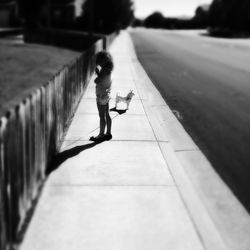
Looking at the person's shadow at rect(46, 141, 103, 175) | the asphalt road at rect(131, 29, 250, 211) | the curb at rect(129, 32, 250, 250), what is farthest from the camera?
the asphalt road at rect(131, 29, 250, 211)

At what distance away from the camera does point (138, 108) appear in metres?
10.8

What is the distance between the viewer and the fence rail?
3744 millimetres

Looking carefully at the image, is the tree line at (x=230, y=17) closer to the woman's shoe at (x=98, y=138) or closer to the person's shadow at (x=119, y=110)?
the person's shadow at (x=119, y=110)

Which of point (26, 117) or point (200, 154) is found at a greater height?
point (26, 117)

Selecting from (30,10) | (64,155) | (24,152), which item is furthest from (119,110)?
(30,10)

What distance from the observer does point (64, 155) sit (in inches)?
265

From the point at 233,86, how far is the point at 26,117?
12079 mm

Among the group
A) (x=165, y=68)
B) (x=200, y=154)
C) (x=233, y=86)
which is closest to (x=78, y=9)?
(x=165, y=68)

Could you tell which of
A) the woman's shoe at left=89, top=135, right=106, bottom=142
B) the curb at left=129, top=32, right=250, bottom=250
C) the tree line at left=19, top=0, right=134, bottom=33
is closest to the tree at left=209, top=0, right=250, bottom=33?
the tree line at left=19, top=0, right=134, bottom=33

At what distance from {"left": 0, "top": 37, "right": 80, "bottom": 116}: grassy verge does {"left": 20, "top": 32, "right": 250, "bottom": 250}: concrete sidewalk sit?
12.2 ft

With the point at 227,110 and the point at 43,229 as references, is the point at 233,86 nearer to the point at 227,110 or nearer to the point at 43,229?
the point at 227,110

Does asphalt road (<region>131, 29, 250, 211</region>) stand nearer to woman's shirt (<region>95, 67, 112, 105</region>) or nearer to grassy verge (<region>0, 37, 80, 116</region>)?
woman's shirt (<region>95, 67, 112, 105</region>)

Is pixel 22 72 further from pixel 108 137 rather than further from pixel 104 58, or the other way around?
pixel 104 58

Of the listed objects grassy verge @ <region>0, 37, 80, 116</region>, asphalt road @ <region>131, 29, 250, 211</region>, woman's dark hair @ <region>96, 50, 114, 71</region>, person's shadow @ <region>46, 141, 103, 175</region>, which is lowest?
grassy verge @ <region>0, 37, 80, 116</region>
